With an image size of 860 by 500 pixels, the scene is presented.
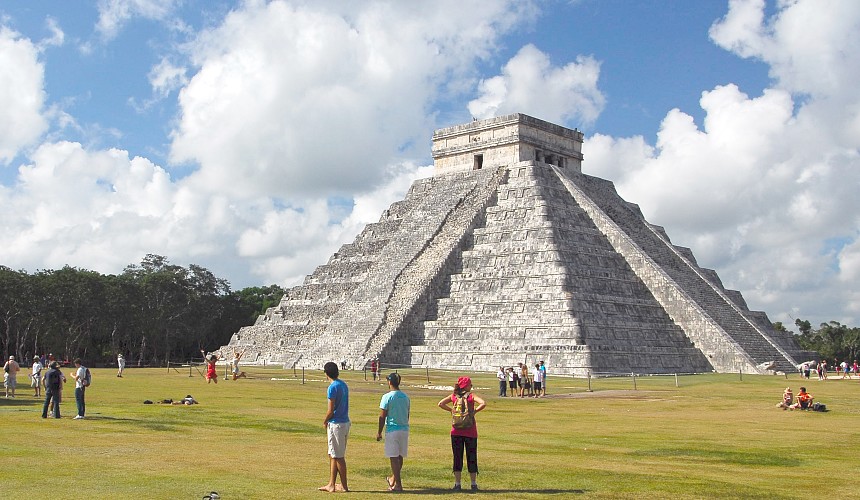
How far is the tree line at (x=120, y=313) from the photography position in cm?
5981

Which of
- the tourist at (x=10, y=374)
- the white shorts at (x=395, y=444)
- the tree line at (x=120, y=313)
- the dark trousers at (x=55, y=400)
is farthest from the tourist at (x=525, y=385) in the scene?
the tree line at (x=120, y=313)

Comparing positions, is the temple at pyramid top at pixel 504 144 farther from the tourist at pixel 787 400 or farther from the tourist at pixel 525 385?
the tourist at pixel 787 400

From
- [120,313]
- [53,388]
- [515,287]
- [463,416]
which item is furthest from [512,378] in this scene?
[120,313]

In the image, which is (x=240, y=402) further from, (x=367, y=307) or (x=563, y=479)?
(x=367, y=307)

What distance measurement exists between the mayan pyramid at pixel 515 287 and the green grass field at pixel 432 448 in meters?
13.1

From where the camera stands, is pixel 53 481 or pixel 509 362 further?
pixel 509 362

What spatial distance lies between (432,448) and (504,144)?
128 ft

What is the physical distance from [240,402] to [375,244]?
31.1 metres

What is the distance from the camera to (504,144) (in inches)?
2105

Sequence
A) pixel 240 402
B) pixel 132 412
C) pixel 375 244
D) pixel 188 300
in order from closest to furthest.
Result: pixel 132 412 < pixel 240 402 < pixel 375 244 < pixel 188 300

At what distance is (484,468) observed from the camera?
13.4 metres

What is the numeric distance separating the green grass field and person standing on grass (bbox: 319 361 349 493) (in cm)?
24

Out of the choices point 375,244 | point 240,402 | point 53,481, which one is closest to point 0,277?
point 375,244

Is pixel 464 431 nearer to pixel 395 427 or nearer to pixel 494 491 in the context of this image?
pixel 494 491
